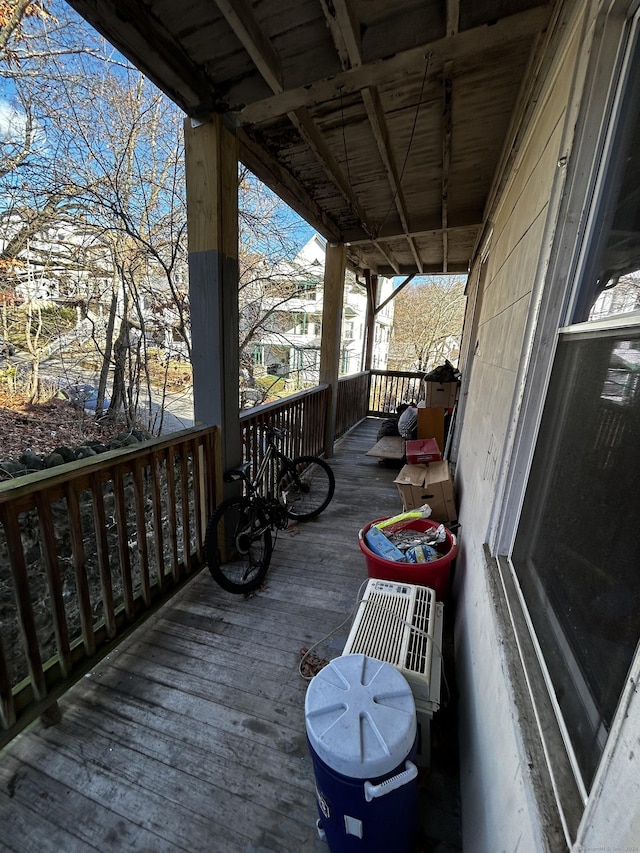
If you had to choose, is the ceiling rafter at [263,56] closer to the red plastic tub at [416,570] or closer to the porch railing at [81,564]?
the porch railing at [81,564]

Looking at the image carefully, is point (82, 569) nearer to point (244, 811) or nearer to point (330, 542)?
point (244, 811)

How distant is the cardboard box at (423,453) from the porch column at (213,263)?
70.0 inches

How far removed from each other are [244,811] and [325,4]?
3.00m

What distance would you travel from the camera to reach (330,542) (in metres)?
2.78

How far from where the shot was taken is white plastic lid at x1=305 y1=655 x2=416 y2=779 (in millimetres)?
840

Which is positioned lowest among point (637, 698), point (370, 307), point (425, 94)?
point (637, 698)

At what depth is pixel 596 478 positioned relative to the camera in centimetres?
70

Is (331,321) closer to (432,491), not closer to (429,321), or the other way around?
(432,491)

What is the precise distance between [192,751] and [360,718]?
35.1 inches

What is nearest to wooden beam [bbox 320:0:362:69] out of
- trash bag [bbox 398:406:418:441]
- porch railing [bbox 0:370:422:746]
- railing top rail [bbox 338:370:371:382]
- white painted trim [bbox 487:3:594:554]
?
white painted trim [bbox 487:3:594:554]

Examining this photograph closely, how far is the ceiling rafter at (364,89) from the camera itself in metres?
1.38

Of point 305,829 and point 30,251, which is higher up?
point 30,251

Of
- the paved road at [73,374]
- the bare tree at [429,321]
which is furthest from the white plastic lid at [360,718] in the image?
the bare tree at [429,321]

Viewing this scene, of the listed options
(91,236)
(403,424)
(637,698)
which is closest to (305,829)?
(637,698)
